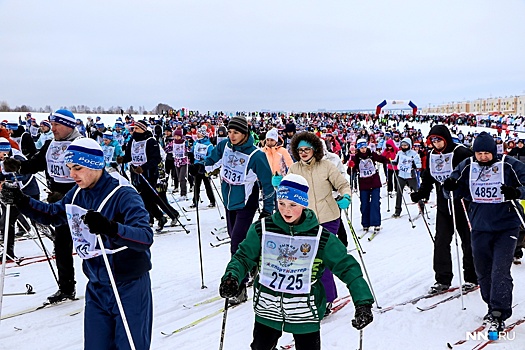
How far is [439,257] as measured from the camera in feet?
18.3

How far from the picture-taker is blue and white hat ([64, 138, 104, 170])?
2.78 meters

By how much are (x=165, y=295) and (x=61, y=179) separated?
1883 millimetres

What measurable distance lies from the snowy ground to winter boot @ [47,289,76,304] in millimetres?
98

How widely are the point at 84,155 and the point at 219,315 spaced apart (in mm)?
2687

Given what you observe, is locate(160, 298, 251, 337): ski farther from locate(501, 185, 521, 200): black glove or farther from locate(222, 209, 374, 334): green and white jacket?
locate(501, 185, 521, 200): black glove

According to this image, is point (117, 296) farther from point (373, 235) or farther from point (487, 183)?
point (373, 235)

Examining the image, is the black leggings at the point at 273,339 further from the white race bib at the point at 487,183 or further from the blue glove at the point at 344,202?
the white race bib at the point at 487,183

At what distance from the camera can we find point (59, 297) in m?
5.18

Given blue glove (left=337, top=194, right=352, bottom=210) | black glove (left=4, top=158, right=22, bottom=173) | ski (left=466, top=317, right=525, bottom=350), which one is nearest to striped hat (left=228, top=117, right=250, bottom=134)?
blue glove (left=337, top=194, right=352, bottom=210)

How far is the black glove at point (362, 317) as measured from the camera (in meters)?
2.54

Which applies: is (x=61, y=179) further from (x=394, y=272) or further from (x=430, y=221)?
(x=430, y=221)

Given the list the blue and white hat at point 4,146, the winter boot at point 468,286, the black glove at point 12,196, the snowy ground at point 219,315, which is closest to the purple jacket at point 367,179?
the snowy ground at point 219,315

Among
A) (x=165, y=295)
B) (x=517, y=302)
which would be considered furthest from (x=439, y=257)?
(x=165, y=295)

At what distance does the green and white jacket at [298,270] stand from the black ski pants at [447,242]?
10.8 ft
